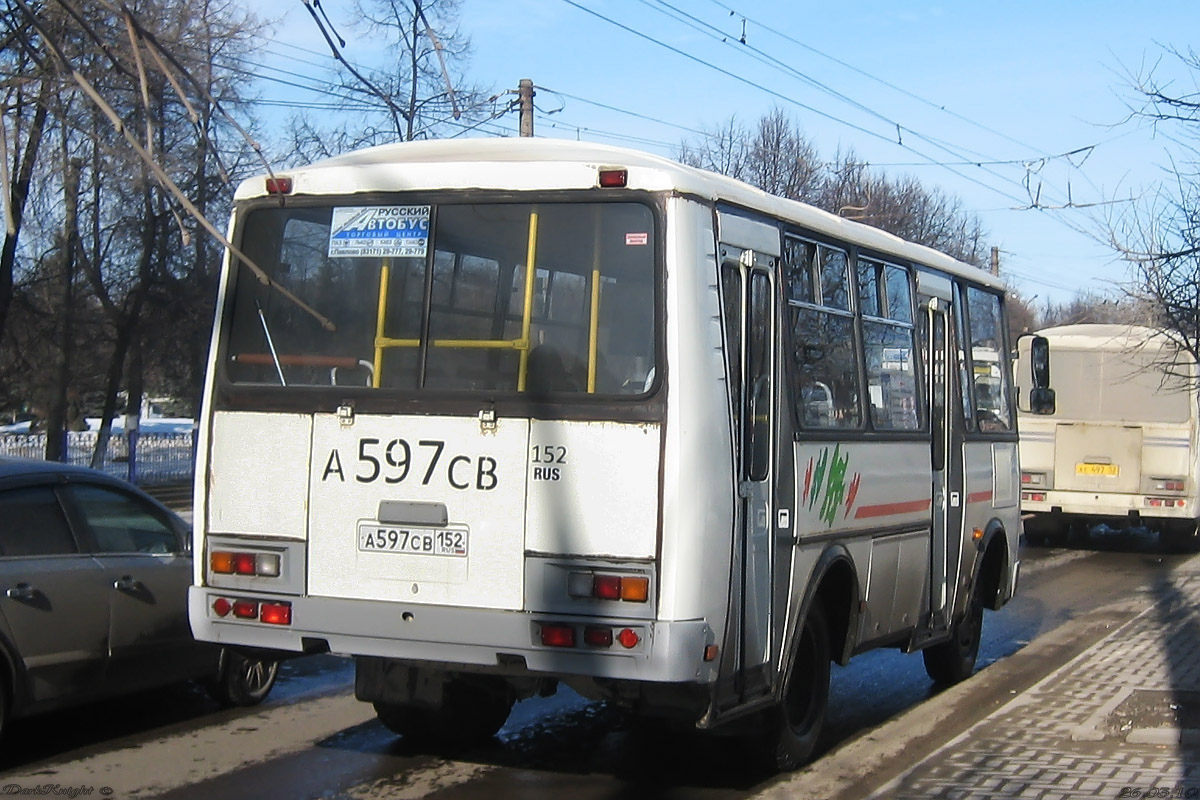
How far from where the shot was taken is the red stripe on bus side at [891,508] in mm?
7953

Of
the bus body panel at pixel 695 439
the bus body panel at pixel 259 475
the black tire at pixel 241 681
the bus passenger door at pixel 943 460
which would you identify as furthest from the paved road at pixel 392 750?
the bus body panel at pixel 695 439

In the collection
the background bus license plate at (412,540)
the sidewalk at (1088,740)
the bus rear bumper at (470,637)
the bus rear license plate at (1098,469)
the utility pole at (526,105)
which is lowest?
the sidewalk at (1088,740)

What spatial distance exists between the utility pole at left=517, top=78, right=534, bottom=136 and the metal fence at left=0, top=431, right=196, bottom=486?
12.3m

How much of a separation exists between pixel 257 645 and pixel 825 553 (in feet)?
9.48

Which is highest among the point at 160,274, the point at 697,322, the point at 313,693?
the point at 160,274

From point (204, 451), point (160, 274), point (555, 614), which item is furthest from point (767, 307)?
point (160, 274)

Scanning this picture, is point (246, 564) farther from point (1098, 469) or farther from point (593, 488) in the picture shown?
point (1098, 469)

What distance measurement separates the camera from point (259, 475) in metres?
6.57

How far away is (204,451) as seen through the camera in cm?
669

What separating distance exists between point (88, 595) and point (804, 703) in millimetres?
3874

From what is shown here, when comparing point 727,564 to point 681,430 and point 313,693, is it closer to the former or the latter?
point 681,430

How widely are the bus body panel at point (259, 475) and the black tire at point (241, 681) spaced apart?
2202 mm

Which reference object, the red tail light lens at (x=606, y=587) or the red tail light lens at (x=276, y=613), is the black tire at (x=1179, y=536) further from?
the red tail light lens at (x=276, y=613)

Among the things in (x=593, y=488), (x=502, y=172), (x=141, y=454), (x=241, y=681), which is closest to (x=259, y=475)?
(x=593, y=488)
